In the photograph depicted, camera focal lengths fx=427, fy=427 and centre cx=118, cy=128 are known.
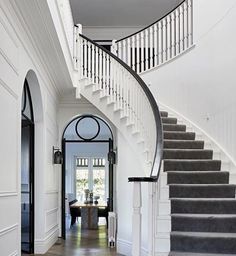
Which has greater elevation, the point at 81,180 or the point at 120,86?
the point at 120,86

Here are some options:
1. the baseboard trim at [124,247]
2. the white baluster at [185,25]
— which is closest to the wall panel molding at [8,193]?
the baseboard trim at [124,247]

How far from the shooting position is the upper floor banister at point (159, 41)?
8.88m

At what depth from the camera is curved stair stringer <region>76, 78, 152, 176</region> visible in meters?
6.64

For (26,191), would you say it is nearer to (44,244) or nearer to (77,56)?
(44,244)

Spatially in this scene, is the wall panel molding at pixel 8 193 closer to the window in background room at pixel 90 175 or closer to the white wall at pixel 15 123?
the white wall at pixel 15 123

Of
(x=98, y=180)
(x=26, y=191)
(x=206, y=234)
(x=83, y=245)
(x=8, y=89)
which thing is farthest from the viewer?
(x=98, y=180)

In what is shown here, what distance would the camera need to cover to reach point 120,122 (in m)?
7.45

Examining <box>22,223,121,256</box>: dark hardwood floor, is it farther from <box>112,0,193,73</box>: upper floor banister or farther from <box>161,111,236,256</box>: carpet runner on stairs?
<box>112,0,193,73</box>: upper floor banister

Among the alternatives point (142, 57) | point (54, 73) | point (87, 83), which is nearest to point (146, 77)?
point (142, 57)

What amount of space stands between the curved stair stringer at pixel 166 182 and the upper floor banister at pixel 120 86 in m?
0.72

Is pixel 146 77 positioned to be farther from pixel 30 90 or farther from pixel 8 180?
pixel 8 180

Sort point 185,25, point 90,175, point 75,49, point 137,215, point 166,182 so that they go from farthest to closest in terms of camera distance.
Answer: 1. point 90,175
2. point 185,25
3. point 75,49
4. point 166,182
5. point 137,215

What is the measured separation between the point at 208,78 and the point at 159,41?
79.8 inches

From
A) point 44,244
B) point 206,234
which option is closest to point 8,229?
point 206,234
